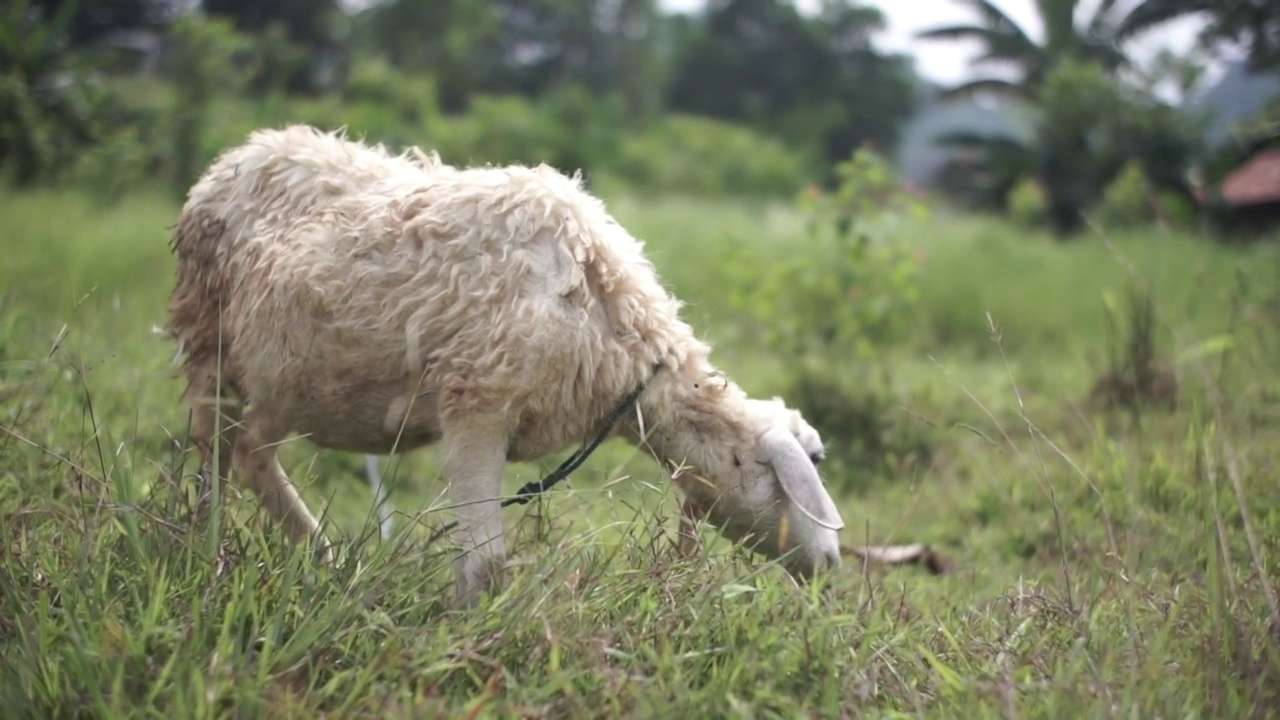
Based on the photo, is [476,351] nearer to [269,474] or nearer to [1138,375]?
[269,474]

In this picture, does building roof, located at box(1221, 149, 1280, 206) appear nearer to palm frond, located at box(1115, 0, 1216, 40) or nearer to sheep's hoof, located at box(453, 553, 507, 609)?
palm frond, located at box(1115, 0, 1216, 40)

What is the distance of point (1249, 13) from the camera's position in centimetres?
792

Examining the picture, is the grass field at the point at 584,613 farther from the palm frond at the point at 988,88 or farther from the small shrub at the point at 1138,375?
the palm frond at the point at 988,88

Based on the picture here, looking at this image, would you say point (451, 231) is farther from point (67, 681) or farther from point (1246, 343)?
point (1246, 343)

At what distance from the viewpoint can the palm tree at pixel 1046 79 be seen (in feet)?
63.6

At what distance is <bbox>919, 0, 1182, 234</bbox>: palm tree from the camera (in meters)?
19.4

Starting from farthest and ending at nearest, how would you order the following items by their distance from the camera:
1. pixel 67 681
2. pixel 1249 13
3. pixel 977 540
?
pixel 1249 13
pixel 977 540
pixel 67 681

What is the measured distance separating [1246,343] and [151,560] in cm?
592

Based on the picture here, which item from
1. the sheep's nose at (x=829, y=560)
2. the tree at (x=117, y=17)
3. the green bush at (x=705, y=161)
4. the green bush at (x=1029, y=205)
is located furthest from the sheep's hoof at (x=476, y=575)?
the tree at (x=117, y=17)

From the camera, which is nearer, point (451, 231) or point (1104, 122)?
point (451, 231)

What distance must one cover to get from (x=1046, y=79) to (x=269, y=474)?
1809 cm

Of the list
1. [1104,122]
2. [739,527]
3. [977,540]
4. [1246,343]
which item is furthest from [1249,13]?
[1104,122]

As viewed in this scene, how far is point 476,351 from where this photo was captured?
296 cm

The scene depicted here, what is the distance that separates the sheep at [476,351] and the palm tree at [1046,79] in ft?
55.0
